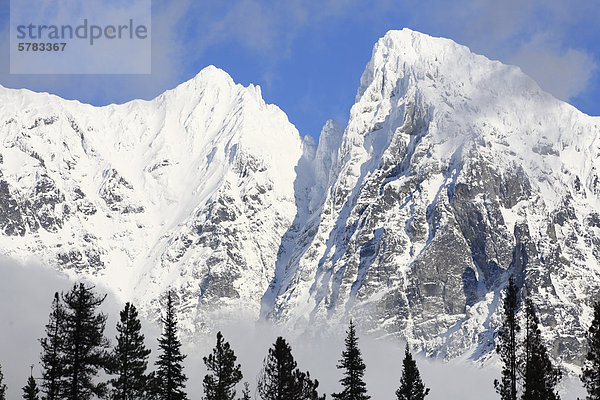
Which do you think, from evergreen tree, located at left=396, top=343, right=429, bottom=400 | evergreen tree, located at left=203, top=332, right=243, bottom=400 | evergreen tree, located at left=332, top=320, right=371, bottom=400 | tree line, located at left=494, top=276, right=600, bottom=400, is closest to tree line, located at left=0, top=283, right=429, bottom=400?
evergreen tree, located at left=203, top=332, right=243, bottom=400

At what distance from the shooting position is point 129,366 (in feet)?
217

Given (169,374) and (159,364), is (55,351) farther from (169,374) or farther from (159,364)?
(169,374)

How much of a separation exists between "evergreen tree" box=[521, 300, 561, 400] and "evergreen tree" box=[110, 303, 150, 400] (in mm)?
24075

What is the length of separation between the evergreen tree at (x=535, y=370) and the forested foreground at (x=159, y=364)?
0.06 metres

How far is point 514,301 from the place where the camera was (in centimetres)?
7425

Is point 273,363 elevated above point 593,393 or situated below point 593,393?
above

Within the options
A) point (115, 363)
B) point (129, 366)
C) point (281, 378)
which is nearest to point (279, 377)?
point (281, 378)

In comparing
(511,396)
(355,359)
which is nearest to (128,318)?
(355,359)

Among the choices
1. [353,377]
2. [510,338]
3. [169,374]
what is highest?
[353,377]

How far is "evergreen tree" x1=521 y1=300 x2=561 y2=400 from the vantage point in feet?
228

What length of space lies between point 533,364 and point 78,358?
95.6ft

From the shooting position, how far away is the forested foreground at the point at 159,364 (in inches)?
2454

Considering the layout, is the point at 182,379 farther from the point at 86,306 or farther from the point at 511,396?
the point at 511,396

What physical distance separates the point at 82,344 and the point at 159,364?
9080mm
